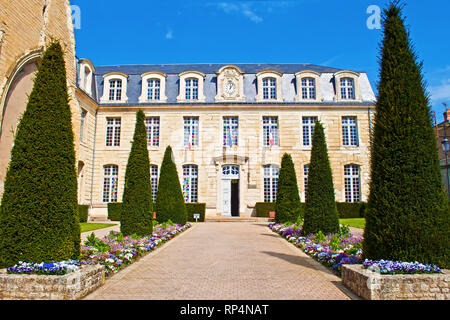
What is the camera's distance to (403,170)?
487 cm

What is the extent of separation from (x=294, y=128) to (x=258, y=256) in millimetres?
14125

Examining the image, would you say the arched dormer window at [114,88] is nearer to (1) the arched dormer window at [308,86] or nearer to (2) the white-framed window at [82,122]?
(2) the white-framed window at [82,122]

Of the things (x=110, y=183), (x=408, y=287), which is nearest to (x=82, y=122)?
(x=110, y=183)

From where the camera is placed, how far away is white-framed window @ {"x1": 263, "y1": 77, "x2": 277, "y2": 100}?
2081 cm

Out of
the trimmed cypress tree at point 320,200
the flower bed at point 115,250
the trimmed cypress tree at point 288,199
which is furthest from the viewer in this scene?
the trimmed cypress tree at point 288,199

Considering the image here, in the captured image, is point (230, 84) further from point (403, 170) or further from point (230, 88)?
point (403, 170)

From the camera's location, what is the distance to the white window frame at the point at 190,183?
19.9 m

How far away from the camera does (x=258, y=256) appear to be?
24.3 feet

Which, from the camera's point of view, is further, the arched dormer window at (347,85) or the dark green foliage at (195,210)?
the arched dormer window at (347,85)

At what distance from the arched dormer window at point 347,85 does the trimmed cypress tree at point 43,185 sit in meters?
18.7

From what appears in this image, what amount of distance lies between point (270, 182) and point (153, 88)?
32.5ft

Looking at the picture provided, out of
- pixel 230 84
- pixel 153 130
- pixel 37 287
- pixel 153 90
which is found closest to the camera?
pixel 37 287

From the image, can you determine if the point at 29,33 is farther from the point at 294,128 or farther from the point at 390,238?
the point at 294,128

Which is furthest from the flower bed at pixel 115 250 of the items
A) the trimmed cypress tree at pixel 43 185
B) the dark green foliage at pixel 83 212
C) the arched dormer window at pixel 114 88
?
the arched dormer window at pixel 114 88
